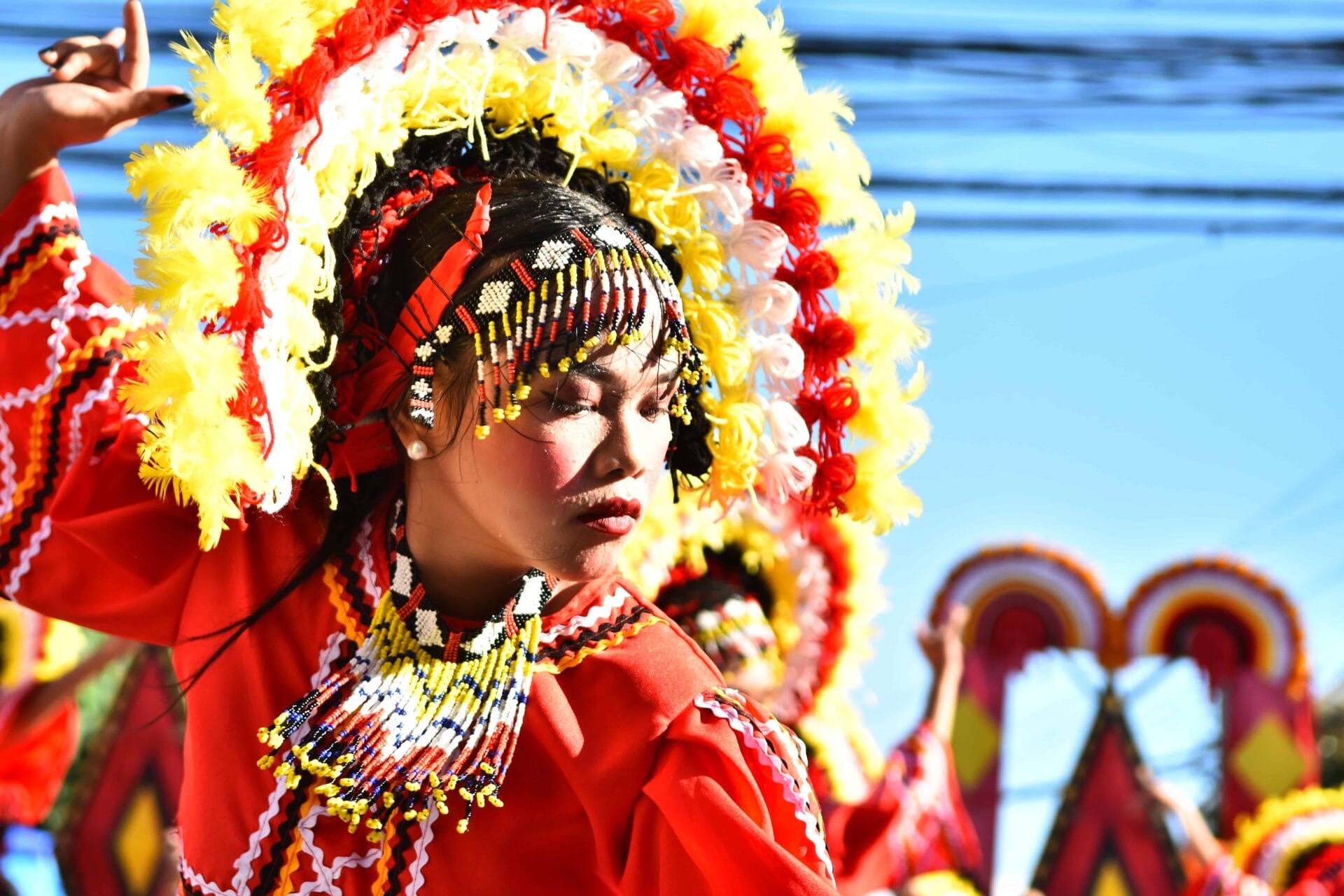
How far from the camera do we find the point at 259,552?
73.3 inches

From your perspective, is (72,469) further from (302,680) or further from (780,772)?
(780,772)

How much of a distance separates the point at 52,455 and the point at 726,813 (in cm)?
91

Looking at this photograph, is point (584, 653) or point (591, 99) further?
point (591, 99)

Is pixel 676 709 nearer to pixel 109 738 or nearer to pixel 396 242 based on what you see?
pixel 396 242

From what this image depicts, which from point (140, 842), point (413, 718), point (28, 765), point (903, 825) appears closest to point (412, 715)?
point (413, 718)

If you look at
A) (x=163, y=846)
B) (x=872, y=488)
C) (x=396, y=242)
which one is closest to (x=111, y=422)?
(x=396, y=242)

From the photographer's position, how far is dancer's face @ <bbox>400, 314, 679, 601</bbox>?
1654 mm

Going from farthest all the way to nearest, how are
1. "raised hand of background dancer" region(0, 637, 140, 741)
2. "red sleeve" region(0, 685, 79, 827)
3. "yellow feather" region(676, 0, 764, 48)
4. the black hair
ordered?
"red sleeve" region(0, 685, 79, 827), "raised hand of background dancer" region(0, 637, 140, 741), "yellow feather" region(676, 0, 764, 48), the black hair

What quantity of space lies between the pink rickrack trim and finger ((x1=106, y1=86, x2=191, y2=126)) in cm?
98

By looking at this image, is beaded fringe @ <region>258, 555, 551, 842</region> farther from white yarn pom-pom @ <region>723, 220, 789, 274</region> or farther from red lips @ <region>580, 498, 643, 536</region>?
white yarn pom-pom @ <region>723, 220, 789, 274</region>

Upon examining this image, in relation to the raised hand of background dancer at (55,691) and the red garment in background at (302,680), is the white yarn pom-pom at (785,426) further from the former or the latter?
the raised hand of background dancer at (55,691)

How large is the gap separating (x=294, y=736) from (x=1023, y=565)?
4.59 metres

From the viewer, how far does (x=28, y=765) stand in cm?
455

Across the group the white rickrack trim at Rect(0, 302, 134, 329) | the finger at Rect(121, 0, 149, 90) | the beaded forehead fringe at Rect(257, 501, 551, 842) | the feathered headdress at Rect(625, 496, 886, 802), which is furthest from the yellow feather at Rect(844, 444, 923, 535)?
the feathered headdress at Rect(625, 496, 886, 802)
